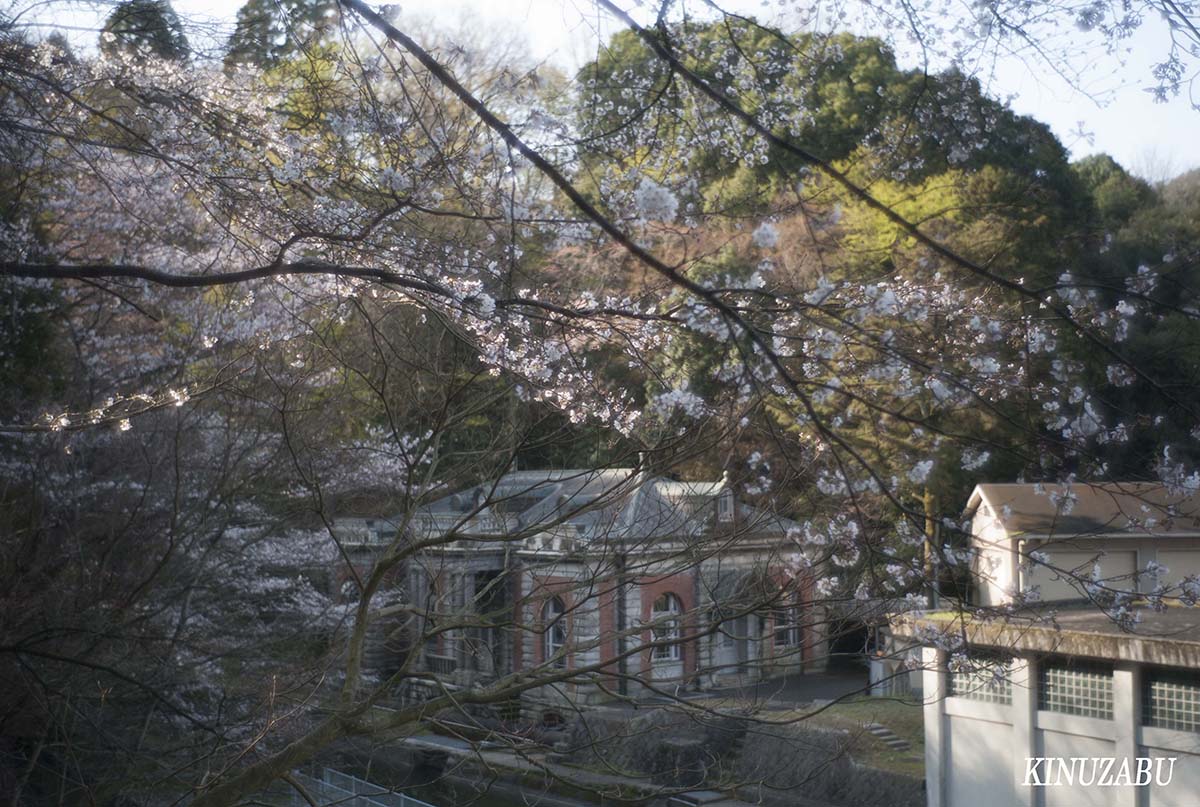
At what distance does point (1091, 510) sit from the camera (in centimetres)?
948

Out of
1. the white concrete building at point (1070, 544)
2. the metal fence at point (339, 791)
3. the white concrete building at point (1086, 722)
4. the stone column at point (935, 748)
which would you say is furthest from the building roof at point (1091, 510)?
the metal fence at point (339, 791)

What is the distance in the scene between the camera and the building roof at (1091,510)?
9.86 ft

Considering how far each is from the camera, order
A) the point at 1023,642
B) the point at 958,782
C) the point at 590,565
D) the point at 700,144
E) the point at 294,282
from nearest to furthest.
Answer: the point at 700,144
the point at 294,282
the point at 590,565
the point at 1023,642
the point at 958,782

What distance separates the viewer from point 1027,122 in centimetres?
270

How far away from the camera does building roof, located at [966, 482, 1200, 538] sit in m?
3.01

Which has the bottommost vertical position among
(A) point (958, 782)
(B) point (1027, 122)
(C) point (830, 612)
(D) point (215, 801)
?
(A) point (958, 782)

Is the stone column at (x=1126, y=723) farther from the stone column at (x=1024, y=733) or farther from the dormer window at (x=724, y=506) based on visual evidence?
the dormer window at (x=724, y=506)

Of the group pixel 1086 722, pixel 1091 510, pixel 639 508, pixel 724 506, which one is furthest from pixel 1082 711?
pixel 639 508

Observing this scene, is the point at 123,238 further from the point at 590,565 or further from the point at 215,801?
the point at 215,801

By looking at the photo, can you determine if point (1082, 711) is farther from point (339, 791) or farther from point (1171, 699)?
point (339, 791)

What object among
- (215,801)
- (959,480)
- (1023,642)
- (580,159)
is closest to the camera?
(580,159)

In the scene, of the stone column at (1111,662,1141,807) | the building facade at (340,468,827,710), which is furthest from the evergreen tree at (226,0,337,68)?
the stone column at (1111,662,1141,807)

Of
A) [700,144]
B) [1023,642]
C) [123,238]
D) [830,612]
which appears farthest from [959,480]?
[700,144]

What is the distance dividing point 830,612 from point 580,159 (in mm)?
2825
